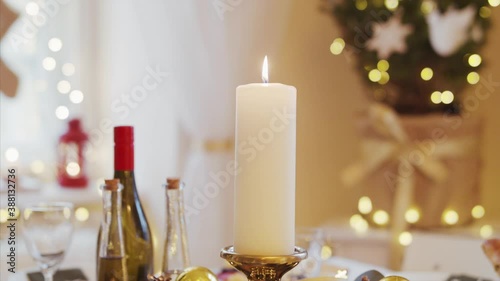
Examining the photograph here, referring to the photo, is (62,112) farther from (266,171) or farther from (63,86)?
(266,171)

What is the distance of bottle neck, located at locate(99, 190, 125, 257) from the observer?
0.78m

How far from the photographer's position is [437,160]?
6.89ft

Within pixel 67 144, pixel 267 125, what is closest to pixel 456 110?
pixel 67 144

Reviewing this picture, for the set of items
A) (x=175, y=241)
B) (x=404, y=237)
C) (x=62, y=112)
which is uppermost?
(x=62, y=112)

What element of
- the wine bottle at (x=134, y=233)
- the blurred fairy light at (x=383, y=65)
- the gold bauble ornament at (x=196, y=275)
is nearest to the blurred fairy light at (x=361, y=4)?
the blurred fairy light at (x=383, y=65)

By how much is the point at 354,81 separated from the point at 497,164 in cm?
60

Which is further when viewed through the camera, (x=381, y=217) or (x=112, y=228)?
(x=381, y=217)

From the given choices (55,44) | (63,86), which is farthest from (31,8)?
(63,86)

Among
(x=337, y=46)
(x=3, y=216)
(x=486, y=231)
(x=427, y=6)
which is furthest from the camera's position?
(x=337, y=46)

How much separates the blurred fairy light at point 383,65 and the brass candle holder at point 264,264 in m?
1.68

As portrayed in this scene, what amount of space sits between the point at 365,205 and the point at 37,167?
1.15 meters

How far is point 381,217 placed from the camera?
7.25ft

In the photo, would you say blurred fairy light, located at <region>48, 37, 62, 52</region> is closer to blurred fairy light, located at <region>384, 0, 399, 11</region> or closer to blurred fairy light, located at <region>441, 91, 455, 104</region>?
blurred fairy light, located at <region>384, 0, 399, 11</region>

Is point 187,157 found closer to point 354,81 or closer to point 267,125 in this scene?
point 354,81
